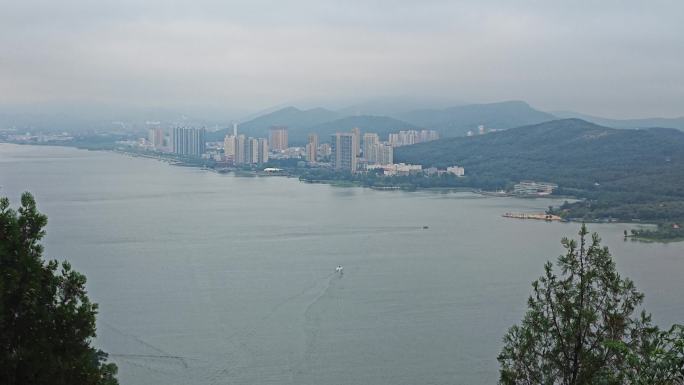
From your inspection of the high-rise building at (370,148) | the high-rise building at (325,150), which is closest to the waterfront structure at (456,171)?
the high-rise building at (370,148)

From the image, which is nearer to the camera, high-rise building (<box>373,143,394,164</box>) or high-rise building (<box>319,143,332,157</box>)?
high-rise building (<box>373,143,394,164</box>)

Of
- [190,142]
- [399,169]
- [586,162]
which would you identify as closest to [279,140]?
[190,142]

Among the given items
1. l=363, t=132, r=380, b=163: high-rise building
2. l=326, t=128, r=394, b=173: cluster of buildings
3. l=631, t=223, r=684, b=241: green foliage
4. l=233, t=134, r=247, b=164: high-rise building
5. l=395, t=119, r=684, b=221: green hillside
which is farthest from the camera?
l=233, t=134, r=247, b=164: high-rise building

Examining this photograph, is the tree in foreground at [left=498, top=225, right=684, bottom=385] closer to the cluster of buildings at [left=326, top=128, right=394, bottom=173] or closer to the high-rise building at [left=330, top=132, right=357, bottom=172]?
the cluster of buildings at [left=326, top=128, right=394, bottom=173]

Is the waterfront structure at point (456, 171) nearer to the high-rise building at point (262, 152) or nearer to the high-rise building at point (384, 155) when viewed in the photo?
the high-rise building at point (384, 155)

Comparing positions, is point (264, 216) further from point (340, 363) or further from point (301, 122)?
point (301, 122)

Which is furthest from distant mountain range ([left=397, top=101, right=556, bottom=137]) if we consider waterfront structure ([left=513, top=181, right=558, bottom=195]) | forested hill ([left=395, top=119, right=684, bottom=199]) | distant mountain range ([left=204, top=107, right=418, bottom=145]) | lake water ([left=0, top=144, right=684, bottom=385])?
lake water ([left=0, top=144, right=684, bottom=385])
